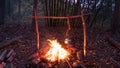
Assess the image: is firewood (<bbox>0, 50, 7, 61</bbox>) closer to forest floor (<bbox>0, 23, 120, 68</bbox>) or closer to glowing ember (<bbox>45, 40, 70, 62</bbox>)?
forest floor (<bbox>0, 23, 120, 68</bbox>)

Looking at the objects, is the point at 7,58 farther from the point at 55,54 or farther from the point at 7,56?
the point at 55,54

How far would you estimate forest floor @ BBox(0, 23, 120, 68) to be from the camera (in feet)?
27.9

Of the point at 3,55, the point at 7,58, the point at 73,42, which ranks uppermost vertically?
the point at 73,42

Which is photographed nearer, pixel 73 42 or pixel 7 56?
pixel 7 56

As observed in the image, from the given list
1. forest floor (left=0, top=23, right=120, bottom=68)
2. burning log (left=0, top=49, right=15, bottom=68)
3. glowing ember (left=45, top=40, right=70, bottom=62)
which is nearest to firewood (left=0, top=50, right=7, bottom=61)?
burning log (left=0, top=49, right=15, bottom=68)

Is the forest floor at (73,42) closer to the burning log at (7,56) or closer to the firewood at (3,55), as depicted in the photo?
the burning log at (7,56)

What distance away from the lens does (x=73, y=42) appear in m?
10.4

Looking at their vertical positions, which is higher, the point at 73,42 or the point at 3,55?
the point at 73,42

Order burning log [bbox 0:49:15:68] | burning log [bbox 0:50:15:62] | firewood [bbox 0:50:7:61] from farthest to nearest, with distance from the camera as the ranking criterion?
burning log [bbox 0:50:15:62] → firewood [bbox 0:50:7:61] → burning log [bbox 0:49:15:68]

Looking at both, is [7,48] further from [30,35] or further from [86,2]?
[86,2]

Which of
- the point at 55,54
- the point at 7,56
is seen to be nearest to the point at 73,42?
the point at 55,54

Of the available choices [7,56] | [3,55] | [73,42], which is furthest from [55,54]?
[73,42]

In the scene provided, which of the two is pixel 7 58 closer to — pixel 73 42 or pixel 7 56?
pixel 7 56

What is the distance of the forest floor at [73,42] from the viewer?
8492mm
